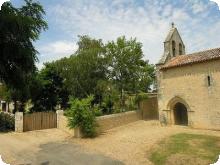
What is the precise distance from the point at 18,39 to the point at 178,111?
18.7 metres

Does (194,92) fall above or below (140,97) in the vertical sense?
above

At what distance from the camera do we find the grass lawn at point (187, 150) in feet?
42.4

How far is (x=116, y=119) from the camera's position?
2536cm

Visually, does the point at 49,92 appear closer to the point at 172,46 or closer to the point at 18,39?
the point at 172,46

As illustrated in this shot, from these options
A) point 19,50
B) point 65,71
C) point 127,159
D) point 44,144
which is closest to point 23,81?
point 19,50

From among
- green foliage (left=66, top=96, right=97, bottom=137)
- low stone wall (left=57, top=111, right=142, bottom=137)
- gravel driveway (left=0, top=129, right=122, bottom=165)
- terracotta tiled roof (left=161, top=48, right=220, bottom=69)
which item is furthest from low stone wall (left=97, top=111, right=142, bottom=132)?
terracotta tiled roof (left=161, top=48, right=220, bottom=69)

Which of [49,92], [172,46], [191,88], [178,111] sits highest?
[172,46]

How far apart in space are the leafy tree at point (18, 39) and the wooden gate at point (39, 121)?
883cm

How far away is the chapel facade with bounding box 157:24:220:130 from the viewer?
20828 mm

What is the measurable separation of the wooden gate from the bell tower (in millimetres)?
12369

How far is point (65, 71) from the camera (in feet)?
103

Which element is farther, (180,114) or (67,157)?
(180,114)

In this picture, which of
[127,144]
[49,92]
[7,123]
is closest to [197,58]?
[127,144]

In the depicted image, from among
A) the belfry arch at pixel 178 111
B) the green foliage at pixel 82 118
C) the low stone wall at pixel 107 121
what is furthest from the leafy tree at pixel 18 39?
the belfry arch at pixel 178 111
